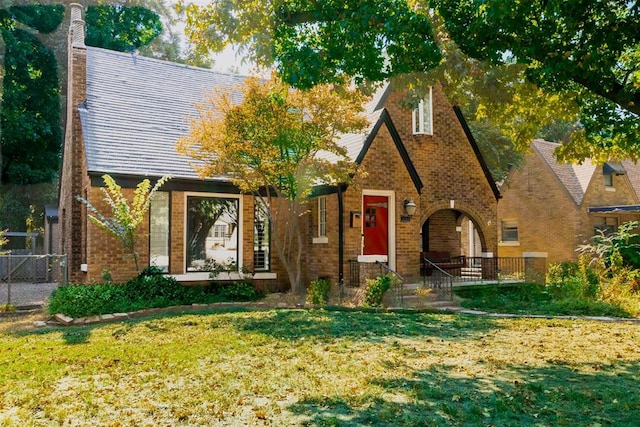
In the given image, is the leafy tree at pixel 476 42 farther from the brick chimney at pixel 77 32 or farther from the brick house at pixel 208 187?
the brick chimney at pixel 77 32

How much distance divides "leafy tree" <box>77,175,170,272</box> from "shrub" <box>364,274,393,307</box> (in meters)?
5.72

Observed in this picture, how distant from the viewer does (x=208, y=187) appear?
13.7 meters

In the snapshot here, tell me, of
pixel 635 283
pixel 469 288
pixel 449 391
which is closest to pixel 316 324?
pixel 449 391

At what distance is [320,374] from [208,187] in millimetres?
8987

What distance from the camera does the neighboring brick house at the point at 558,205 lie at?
22.8 meters

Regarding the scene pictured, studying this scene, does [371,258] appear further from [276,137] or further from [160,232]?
[160,232]

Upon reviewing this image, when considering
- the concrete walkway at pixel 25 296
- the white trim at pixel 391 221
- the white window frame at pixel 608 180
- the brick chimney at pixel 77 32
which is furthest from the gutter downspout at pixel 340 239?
the white window frame at pixel 608 180

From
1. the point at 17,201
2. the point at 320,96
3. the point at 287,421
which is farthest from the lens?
the point at 17,201

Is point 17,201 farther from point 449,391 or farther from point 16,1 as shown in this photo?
point 449,391

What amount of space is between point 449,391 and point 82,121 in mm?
12438

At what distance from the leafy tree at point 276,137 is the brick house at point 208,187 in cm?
125

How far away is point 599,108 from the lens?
8062mm

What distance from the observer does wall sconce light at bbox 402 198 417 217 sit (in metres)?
14.3

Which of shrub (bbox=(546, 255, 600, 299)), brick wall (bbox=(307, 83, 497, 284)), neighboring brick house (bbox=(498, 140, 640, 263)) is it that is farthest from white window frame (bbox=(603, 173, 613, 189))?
shrub (bbox=(546, 255, 600, 299))
